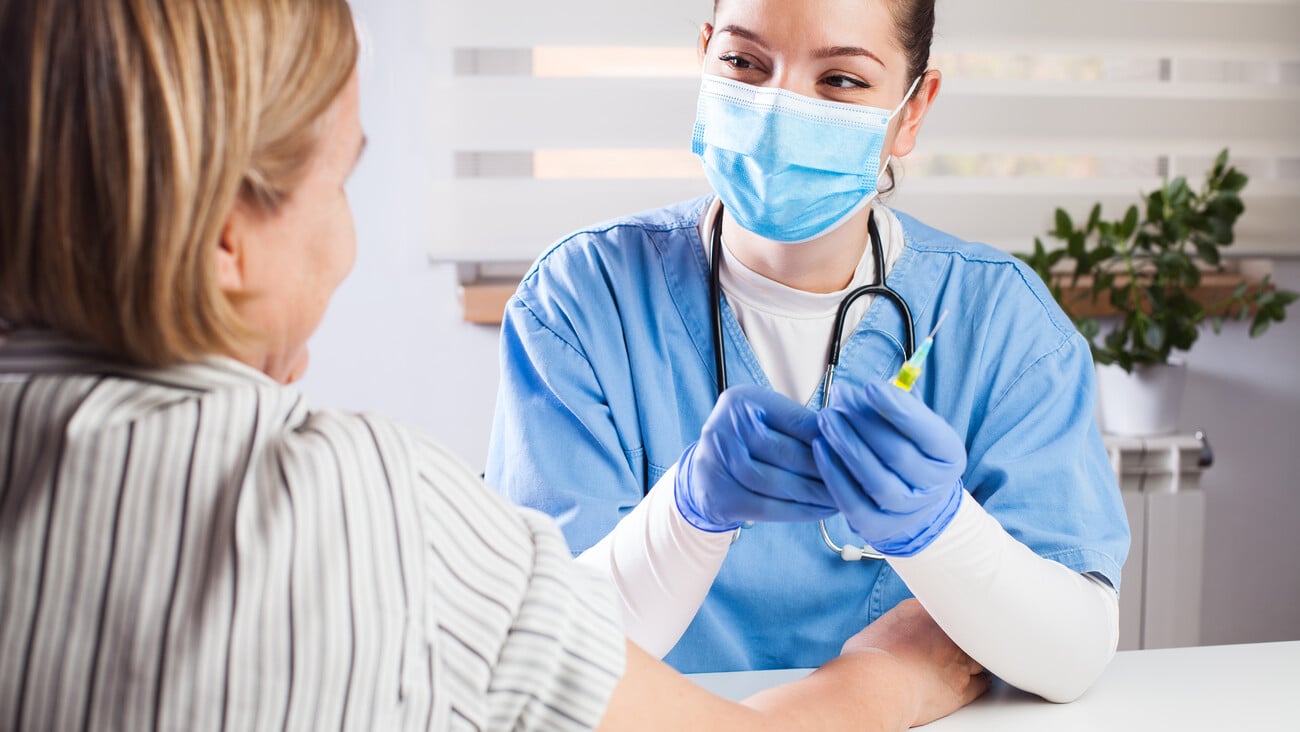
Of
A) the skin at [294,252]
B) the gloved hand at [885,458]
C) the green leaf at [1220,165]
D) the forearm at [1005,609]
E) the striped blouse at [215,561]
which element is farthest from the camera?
the green leaf at [1220,165]

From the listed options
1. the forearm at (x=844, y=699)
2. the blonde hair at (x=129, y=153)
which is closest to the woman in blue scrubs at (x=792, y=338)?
the forearm at (x=844, y=699)

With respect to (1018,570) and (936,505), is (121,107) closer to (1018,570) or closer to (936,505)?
(936,505)

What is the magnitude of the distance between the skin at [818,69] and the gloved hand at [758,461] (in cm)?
45

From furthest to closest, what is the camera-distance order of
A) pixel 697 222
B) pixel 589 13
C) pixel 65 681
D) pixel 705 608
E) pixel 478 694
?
1. pixel 589 13
2. pixel 697 222
3. pixel 705 608
4. pixel 478 694
5. pixel 65 681

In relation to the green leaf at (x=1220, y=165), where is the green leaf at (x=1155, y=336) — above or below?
below

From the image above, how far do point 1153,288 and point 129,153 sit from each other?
2343mm

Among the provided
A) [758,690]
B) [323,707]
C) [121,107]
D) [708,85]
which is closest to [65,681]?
[323,707]

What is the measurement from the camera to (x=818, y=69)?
4.39 ft

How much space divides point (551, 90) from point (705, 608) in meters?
1.41

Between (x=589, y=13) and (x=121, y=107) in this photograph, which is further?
(x=589, y=13)

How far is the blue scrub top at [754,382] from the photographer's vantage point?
4.23 ft

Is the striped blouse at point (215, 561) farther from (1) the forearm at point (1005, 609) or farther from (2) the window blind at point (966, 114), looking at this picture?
(2) the window blind at point (966, 114)

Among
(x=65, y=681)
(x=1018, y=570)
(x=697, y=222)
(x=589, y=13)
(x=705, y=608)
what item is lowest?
(x=705, y=608)

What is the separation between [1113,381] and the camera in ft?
8.23
